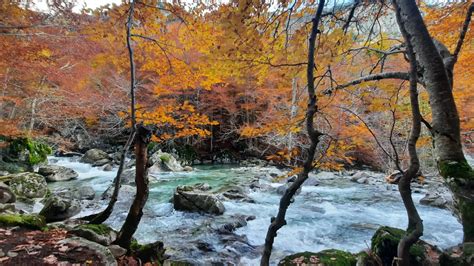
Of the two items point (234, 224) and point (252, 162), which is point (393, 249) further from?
point (252, 162)

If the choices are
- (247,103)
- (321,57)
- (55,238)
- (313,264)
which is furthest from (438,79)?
(247,103)

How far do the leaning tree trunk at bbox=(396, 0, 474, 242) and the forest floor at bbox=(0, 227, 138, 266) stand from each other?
145 inches

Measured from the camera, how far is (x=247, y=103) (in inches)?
634

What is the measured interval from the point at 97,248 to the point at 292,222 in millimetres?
4622

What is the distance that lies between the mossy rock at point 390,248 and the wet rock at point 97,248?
331 cm

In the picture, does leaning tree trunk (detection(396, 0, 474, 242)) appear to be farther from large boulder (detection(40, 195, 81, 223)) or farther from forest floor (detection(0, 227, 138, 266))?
large boulder (detection(40, 195, 81, 223))

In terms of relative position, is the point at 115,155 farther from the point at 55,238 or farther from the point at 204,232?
the point at 55,238

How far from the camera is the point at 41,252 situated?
2.83 m

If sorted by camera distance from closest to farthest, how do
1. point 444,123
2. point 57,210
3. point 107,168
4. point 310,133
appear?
point 310,133
point 444,123
point 57,210
point 107,168

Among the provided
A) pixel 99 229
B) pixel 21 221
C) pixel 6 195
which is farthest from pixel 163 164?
pixel 99 229

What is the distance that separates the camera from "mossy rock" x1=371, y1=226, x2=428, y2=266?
10.7 feet

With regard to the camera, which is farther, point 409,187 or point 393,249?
point 393,249

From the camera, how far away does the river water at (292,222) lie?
5012 mm

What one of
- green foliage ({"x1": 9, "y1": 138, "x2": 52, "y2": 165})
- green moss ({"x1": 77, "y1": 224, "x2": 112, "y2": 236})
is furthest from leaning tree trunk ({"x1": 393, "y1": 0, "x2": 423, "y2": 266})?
green foliage ({"x1": 9, "y1": 138, "x2": 52, "y2": 165})
